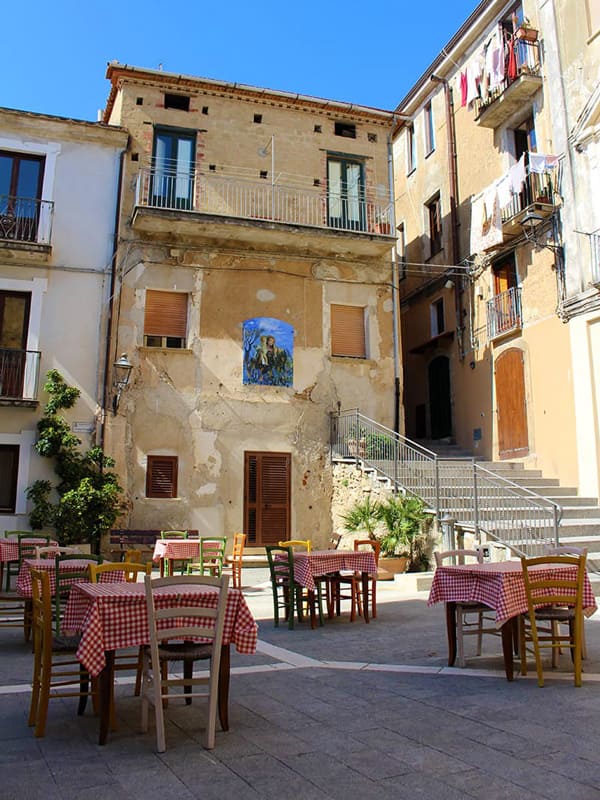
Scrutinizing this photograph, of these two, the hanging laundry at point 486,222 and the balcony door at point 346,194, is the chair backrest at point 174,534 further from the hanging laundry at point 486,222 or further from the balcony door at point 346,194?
the hanging laundry at point 486,222

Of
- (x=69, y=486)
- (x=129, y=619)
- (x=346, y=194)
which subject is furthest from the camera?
(x=346, y=194)

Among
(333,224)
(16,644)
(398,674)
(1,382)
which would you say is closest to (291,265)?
(333,224)

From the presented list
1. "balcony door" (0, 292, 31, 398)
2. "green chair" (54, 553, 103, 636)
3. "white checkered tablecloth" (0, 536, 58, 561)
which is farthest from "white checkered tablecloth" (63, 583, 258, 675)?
"balcony door" (0, 292, 31, 398)

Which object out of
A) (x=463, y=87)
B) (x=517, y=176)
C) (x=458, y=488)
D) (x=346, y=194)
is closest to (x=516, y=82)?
(x=463, y=87)

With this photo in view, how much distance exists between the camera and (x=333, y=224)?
1817 cm

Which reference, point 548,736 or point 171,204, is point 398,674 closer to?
point 548,736

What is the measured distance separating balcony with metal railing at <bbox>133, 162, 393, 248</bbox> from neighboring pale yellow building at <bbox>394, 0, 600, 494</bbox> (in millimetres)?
2650

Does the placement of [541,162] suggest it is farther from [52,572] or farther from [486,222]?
[52,572]

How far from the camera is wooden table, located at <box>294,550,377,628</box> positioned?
8281 millimetres

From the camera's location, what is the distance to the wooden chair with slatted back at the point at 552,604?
5.34m

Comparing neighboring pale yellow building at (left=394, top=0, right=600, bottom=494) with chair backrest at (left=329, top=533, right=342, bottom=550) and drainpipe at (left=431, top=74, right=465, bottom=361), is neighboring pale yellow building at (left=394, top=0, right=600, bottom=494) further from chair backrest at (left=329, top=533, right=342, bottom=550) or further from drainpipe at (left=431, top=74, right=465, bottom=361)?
chair backrest at (left=329, top=533, right=342, bottom=550)

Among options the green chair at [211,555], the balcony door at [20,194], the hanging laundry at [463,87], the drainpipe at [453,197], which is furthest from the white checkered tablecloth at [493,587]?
the hanging laundry at [463,87]

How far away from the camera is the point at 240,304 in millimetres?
16828

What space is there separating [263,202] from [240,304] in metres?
2.80
